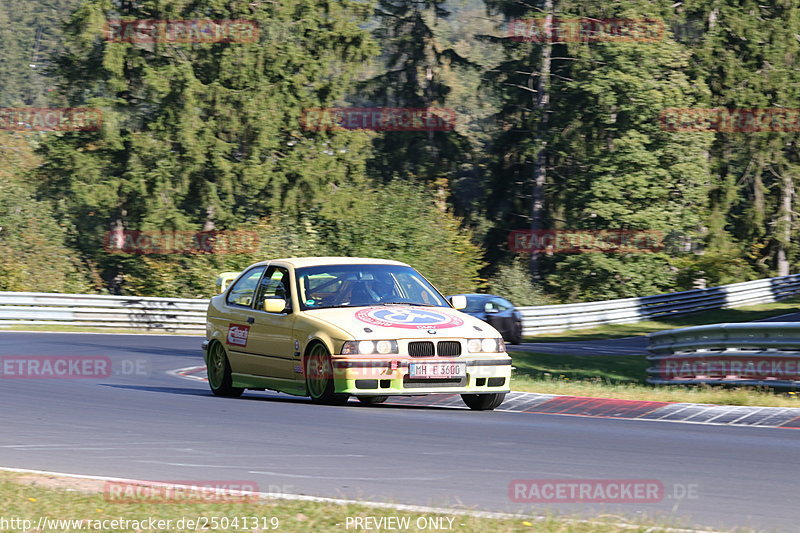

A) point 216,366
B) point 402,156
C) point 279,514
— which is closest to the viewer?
point 279,514

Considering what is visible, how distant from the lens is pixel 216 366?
1416 cm

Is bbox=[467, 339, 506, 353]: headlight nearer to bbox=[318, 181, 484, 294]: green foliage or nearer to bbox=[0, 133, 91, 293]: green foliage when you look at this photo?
bbox=[0, 133, 91, 293]: green foliage

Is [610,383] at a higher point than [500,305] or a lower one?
lower

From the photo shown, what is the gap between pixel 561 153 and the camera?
52188 mm

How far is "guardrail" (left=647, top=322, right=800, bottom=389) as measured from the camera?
16.5 metres

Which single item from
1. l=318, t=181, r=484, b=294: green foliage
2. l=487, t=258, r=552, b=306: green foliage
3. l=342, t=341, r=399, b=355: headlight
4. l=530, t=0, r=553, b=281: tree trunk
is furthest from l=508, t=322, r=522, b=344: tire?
l=530, t=0, r=553, b=281: tree trunk

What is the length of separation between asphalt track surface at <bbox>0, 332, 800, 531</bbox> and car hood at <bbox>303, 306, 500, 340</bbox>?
2.55 feet

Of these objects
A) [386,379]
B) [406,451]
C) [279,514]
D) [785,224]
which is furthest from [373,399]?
[785,224]

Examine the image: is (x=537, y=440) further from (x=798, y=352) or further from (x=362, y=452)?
(x=798, y=352)

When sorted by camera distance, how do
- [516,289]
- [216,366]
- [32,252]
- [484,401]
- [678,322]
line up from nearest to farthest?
[484,401] < [216,366] < [32,252] < [678,322] < [516,289]

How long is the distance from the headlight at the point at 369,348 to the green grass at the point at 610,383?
3.90 meters

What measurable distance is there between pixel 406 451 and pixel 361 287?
3.91 metres

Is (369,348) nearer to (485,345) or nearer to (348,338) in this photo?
(348,338)

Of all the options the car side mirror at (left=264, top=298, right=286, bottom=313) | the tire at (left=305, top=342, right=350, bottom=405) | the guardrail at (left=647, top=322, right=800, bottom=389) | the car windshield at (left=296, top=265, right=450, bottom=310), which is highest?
the car windshield at (left=296, top=265, right=450, bottom=310)
